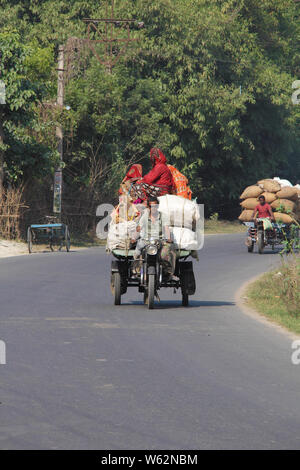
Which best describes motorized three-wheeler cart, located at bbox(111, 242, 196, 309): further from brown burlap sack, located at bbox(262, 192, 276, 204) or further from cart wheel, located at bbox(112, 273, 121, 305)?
brown burlap sack, located at bbox(262, 192, 276, 204)

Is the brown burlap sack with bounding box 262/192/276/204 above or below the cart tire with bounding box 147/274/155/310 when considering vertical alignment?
above

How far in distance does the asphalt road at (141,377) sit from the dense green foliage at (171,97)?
18434 mm

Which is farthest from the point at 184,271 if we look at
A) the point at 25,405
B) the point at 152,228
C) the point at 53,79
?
the point at 53,79

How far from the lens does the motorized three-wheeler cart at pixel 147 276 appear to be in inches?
564

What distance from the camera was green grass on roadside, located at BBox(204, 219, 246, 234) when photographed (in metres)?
47.8

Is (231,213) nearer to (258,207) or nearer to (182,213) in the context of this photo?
(258,207)

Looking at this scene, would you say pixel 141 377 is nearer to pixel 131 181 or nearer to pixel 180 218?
pixel 180 218

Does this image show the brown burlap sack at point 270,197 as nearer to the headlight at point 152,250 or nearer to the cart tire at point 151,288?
the cart tire at point 151,288

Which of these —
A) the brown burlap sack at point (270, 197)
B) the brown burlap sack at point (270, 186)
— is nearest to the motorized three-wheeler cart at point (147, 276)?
the brown burlap sack at point (270, 197)

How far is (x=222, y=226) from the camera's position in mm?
50562

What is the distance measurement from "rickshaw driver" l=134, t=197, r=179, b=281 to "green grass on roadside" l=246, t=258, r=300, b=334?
5.40 feet

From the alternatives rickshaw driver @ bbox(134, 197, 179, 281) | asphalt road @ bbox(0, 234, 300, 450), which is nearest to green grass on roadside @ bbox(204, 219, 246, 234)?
asphalt road @ bbox(0, 234, 300, 450)

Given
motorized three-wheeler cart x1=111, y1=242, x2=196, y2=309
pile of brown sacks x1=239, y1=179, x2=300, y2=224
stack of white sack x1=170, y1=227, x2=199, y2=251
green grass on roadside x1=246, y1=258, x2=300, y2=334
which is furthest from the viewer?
pile of brown sacks x1=239, y1=179, x2=300, y2=224

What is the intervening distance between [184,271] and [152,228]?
2.98ft
